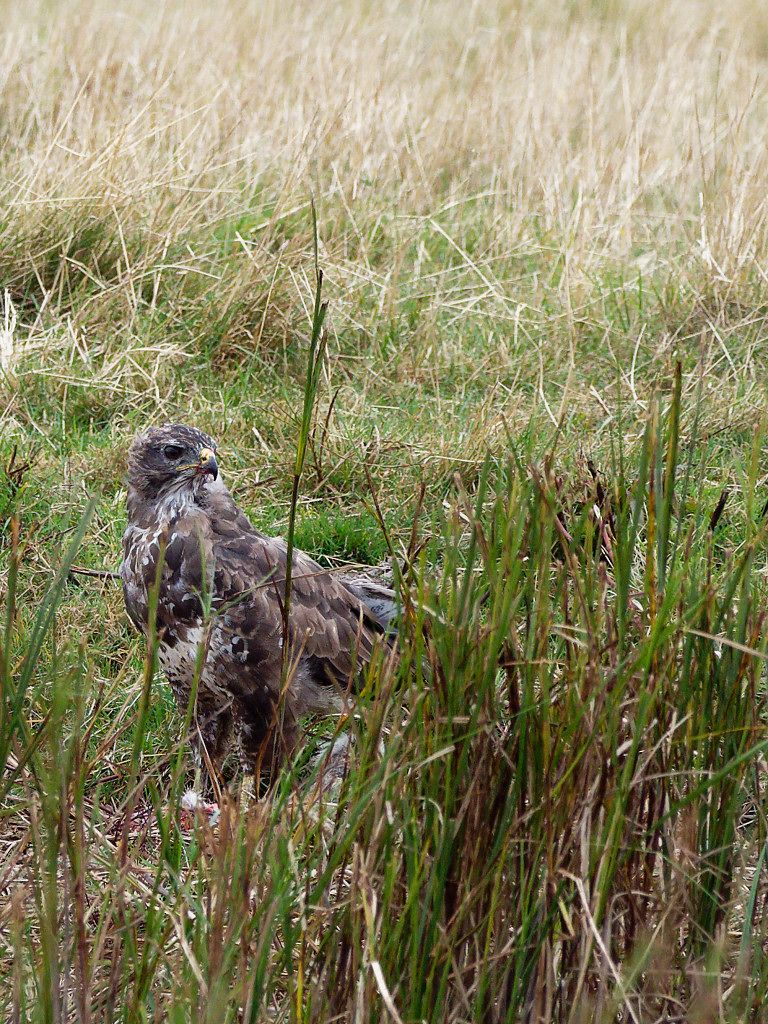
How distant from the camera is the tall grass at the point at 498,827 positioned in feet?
6.64

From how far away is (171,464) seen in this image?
3754 mm

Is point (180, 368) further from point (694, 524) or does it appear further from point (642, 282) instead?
point (694, 524)

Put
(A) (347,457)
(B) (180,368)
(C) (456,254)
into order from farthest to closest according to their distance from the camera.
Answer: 1. (C) (456,254)
2. (B) (180,368)
3. (A) (347,457)

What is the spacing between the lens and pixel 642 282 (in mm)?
5965

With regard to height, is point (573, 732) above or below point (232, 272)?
above

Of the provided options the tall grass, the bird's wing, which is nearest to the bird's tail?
the bird's wing

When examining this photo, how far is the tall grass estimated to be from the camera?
203 centimetres

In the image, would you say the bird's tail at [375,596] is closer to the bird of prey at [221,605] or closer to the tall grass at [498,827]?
the bird of prey at [221,605]

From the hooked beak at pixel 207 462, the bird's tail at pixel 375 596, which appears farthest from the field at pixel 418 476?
the hooked beak at pixel 207 462

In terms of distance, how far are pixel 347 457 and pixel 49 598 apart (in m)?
2.62

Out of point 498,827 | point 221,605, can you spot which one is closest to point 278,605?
point 221,605

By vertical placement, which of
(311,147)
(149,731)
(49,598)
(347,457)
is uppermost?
(49,598)

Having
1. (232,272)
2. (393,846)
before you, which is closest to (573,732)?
(393,846)

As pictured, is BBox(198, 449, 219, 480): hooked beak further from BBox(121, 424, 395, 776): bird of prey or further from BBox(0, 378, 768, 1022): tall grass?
BBox(0, 378, 768, 1022): tall grass
